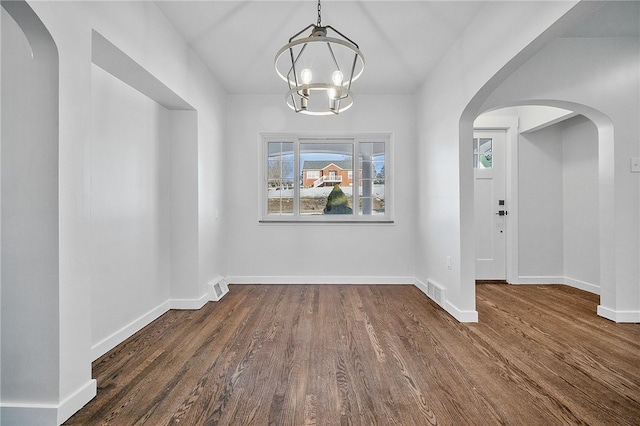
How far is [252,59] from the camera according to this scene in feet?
11.2

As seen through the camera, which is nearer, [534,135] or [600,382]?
[600,382]

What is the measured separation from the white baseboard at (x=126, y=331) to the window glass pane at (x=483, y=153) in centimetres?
462

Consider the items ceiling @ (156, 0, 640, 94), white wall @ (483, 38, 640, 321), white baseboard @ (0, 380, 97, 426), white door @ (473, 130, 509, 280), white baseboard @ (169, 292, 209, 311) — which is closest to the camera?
white baseboard @ (0, 380, 97, 426)

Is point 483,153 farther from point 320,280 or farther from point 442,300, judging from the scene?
point 320,280

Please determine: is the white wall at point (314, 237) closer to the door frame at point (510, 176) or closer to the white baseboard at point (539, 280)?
the door frame at point (510, 176)

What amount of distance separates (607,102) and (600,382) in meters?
2.65

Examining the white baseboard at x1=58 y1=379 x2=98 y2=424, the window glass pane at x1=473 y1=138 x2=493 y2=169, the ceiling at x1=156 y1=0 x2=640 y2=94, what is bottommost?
the white baseboard at x1=58 y1=379 x2=98 y2=424

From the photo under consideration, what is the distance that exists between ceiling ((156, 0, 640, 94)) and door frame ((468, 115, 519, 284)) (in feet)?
5.06

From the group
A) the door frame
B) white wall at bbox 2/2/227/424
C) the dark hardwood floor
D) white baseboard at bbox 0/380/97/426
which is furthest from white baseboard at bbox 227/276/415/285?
white baseboard at bbox 0/380/97/426

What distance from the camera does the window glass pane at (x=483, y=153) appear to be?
4609 millimetres

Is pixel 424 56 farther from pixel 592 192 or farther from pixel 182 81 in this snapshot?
pixel 592 192

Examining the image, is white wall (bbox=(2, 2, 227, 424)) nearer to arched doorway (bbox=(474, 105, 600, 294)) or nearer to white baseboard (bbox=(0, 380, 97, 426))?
white baseboard (bbox=(0, 380, 97, 426))

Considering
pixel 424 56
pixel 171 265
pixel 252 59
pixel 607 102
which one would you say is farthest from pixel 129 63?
pixel 607 102

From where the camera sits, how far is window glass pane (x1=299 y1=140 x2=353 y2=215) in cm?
459
